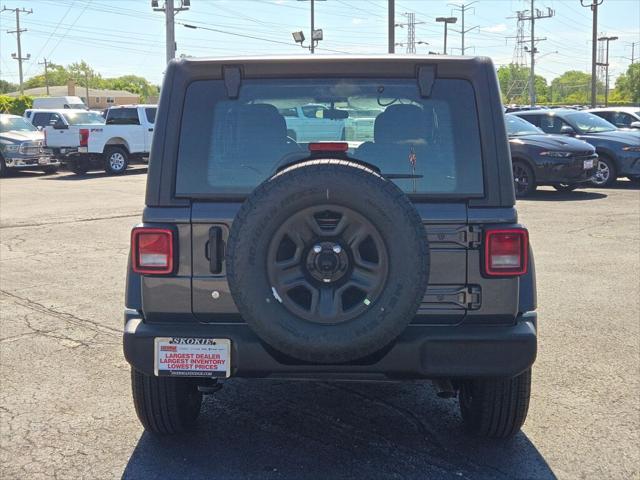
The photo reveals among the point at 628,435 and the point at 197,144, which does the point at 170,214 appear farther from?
the point at 628,435

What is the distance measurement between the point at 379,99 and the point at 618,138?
46.0 ft

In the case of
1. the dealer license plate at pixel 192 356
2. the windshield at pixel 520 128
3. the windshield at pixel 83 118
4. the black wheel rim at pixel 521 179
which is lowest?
the dealer license plate at pixel 192 356

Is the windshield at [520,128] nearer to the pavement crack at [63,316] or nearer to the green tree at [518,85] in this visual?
the pavement crack at [63,316]

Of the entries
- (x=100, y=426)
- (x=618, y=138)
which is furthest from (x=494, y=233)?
(x=618, y=138)

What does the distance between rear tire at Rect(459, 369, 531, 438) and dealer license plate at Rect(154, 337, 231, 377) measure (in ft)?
4.04

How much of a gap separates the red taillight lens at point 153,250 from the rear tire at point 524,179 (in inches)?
483

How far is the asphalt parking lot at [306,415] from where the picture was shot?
146 inches

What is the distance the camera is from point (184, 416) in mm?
3979

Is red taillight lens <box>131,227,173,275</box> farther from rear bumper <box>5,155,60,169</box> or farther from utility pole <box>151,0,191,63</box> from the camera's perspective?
utility pole <box>151,0,191,63</box>

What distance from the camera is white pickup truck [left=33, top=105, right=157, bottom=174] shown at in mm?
22125

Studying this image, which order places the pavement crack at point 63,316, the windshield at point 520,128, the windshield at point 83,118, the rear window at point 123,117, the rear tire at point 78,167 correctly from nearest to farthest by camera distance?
the pavement crack at point 63,316 → the windshield at point 520,128 → the rear tire at point 78,167 → the rear window at point 123,117 → the windshield at point 83,118

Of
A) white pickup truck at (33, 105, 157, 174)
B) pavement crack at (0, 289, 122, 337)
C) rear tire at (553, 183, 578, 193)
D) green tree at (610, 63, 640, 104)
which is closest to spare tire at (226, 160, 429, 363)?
pavement crack at (0, 289, 122, 337)

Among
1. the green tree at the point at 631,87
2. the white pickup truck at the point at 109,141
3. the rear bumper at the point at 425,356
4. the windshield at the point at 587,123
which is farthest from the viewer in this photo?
the green tree at the point at 631,87

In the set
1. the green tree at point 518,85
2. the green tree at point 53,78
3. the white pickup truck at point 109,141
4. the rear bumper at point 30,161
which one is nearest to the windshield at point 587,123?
the white pickup truck at point 109,141
